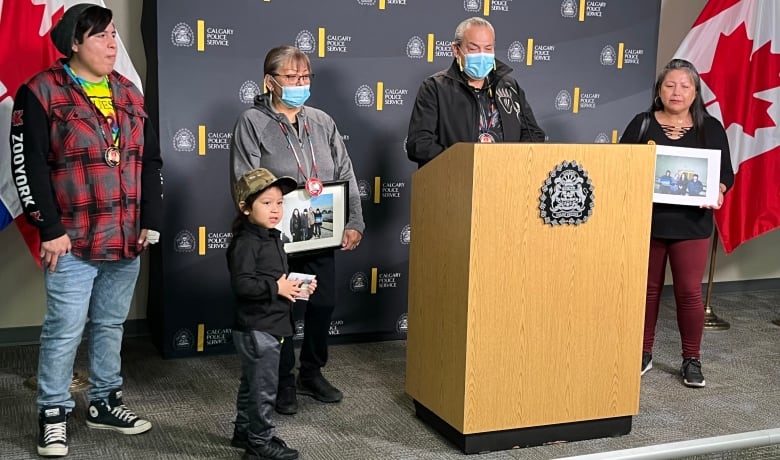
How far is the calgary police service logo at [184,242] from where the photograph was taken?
471cm

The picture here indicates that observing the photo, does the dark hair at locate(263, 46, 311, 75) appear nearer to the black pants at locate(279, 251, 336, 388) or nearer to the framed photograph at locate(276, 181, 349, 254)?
the framed photograph at locate(276, 181, 349, 254)

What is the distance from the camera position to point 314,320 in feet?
13.5

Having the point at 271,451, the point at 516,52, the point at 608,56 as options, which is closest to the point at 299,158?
the point at 271,451

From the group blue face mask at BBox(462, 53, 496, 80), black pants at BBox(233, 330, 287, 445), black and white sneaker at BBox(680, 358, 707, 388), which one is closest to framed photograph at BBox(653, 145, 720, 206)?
black and white sneaker at BBox(680, 358, 707, 388)

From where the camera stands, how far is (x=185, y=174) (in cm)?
468

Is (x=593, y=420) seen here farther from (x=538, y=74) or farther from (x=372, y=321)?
(x=538, y=74)

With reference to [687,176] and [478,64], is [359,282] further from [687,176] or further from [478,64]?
[687,176]

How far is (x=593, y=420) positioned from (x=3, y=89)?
3029 mm

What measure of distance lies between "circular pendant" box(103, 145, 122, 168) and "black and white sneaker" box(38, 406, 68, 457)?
0.98 meters

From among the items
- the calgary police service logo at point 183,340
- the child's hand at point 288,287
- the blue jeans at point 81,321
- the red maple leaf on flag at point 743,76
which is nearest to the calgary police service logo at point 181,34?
the blue jeans at point 81,321

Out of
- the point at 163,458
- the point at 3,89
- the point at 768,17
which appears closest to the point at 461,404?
the point at 163,458

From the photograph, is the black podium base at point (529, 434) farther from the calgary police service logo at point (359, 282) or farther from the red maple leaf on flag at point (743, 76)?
the red maple leaf on flag at point (743, 76)

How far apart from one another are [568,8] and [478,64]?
1.72 metres

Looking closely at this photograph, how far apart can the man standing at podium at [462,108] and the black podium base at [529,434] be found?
3.96ft
